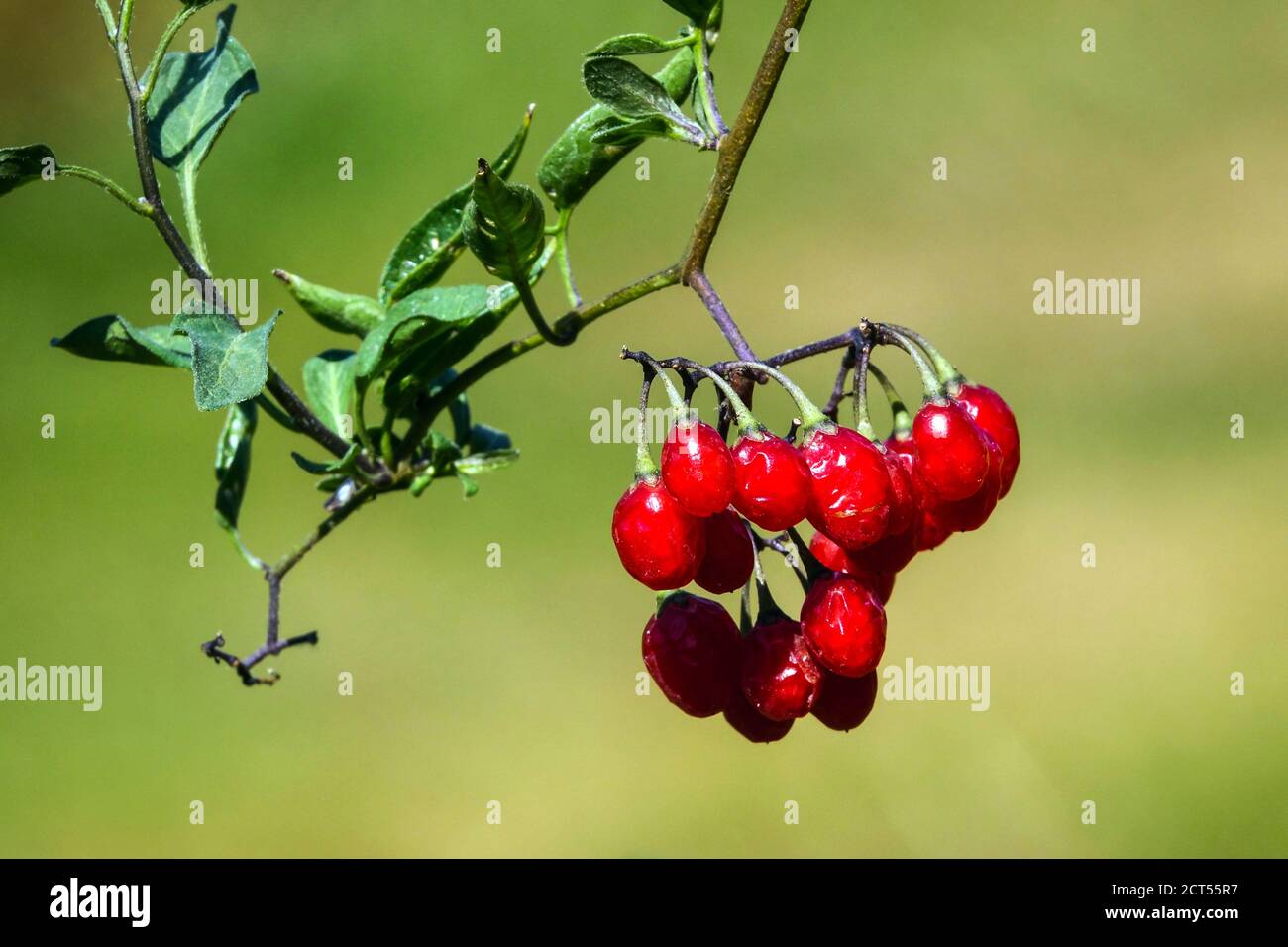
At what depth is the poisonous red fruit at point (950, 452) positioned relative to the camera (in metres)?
0.83

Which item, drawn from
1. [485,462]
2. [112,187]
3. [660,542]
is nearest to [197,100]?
[112,187]

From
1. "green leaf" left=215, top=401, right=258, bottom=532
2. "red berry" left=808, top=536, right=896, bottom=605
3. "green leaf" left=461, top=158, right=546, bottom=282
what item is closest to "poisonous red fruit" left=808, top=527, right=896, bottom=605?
"red berry" left=808, top=536, right=896, bottom=605

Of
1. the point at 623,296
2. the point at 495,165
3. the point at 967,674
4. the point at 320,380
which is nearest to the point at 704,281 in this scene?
the point at 623,296

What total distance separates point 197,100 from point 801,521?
62 cm

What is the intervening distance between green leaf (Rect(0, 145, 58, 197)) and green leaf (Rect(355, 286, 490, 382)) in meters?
0.24

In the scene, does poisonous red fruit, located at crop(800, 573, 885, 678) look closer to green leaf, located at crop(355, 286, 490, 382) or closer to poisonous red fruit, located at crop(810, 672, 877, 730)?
poisonous red fruit, located at crop(810, 672, 877, 730)

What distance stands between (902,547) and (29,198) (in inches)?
284

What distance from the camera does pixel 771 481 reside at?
795mm

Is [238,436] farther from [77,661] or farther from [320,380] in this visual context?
[77,661]

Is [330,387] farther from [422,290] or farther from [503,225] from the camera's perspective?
[503,225]

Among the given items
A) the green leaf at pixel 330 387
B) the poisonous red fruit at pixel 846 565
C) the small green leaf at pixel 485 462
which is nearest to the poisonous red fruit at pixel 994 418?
the poisonous red fruit at pixel 846 565

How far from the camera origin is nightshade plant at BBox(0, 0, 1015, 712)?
83cm

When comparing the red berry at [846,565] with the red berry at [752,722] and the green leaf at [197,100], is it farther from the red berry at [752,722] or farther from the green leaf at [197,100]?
the green leaf at [197,100]

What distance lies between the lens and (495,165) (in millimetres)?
954
